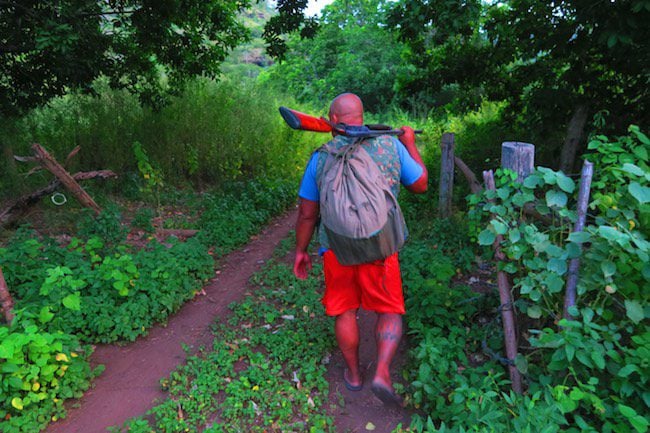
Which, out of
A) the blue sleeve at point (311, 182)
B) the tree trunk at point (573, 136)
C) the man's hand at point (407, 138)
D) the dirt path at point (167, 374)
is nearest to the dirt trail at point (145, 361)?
the dirt path at point (167, 374)

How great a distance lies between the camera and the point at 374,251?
251 centimetres

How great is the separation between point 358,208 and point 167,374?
2308 mm

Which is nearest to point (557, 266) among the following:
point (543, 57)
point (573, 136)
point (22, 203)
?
point (573, 136)

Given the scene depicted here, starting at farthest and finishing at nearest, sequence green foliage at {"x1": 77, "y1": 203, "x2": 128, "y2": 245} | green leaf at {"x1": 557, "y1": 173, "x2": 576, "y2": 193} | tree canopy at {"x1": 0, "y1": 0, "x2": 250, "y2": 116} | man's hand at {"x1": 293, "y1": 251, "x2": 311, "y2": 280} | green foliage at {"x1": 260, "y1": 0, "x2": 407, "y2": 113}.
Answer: green foliage at {"x1": 260, "y1": 0, "x2": 407, "y2": 113}, green foliage at {"x1": 77, "y1": 203, "x2": 128, "y2": 245}, tree canopy at {"x1": 0, "y1": 0, "x2": 250, "y2": 116}, man's hand at {"x1": 293, "y1": 251, "x2": 311, "y2": 280}, green leaf at {"x1": 557, "y1": 173, "x2": 576, "y2": 193}

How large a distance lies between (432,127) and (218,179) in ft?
19.7

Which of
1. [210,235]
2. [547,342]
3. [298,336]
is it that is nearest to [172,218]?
A: [210,235]

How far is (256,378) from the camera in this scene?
3.31 m

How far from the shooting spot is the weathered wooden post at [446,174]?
590 centimetres

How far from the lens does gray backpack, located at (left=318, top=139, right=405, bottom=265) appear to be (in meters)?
2.40

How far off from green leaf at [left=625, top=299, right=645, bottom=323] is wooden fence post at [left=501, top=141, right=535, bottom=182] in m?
0.89

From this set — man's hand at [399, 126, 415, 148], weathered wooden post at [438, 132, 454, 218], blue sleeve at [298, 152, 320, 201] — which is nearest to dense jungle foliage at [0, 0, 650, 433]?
weathered wooden post at [438, 132, 454, 218]

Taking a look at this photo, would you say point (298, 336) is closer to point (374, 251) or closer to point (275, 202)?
point (374, 251)

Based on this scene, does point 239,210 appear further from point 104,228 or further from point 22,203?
point 22,203

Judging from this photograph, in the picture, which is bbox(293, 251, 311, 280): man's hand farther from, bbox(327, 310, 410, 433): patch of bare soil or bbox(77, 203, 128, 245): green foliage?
bbox(77, 203, 128, 245): green foliage
